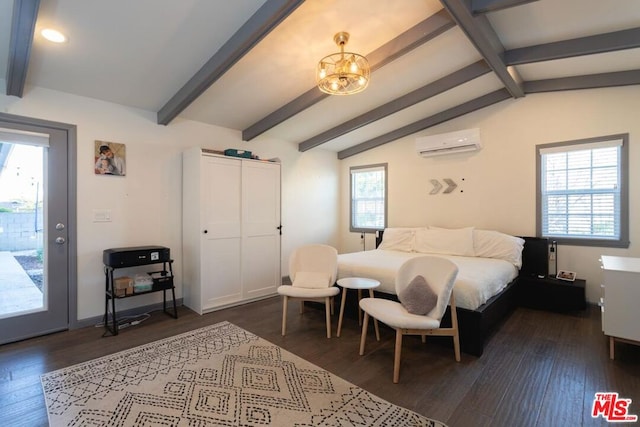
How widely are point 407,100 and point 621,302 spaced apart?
312 cm

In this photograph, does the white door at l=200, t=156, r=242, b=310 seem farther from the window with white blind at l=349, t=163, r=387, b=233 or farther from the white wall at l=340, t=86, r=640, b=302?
the white wall at l=340, t=86, r=640, b=302

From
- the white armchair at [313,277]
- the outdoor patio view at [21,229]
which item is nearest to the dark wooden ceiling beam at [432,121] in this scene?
the white armchair at [313,277]

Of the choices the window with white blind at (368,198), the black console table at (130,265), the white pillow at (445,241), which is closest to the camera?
the black console table at (130,265)

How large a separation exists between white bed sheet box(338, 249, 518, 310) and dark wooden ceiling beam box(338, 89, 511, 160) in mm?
2256

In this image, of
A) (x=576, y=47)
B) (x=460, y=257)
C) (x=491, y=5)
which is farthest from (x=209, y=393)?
(x=576, y=47)

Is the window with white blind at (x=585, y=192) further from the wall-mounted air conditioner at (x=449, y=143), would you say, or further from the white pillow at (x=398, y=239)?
the white pillow at (x=398, y=239)

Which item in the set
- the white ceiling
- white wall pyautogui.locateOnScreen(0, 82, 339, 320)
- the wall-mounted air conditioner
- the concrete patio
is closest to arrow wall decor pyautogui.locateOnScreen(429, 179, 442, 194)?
the wall-mounted air conditioner

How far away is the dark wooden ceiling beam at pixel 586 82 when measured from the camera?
358 centimetres

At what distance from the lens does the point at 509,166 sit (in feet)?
14.8

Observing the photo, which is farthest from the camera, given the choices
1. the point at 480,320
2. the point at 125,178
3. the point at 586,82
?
the point at 586,82

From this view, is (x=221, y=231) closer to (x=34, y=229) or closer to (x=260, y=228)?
(x=260, y=228)

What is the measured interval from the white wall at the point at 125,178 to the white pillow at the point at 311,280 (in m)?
1.79

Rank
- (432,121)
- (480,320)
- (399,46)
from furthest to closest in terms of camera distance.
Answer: (432,121) → (399,46) → (480,320)

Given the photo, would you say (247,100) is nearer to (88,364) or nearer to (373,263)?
(373,263)
